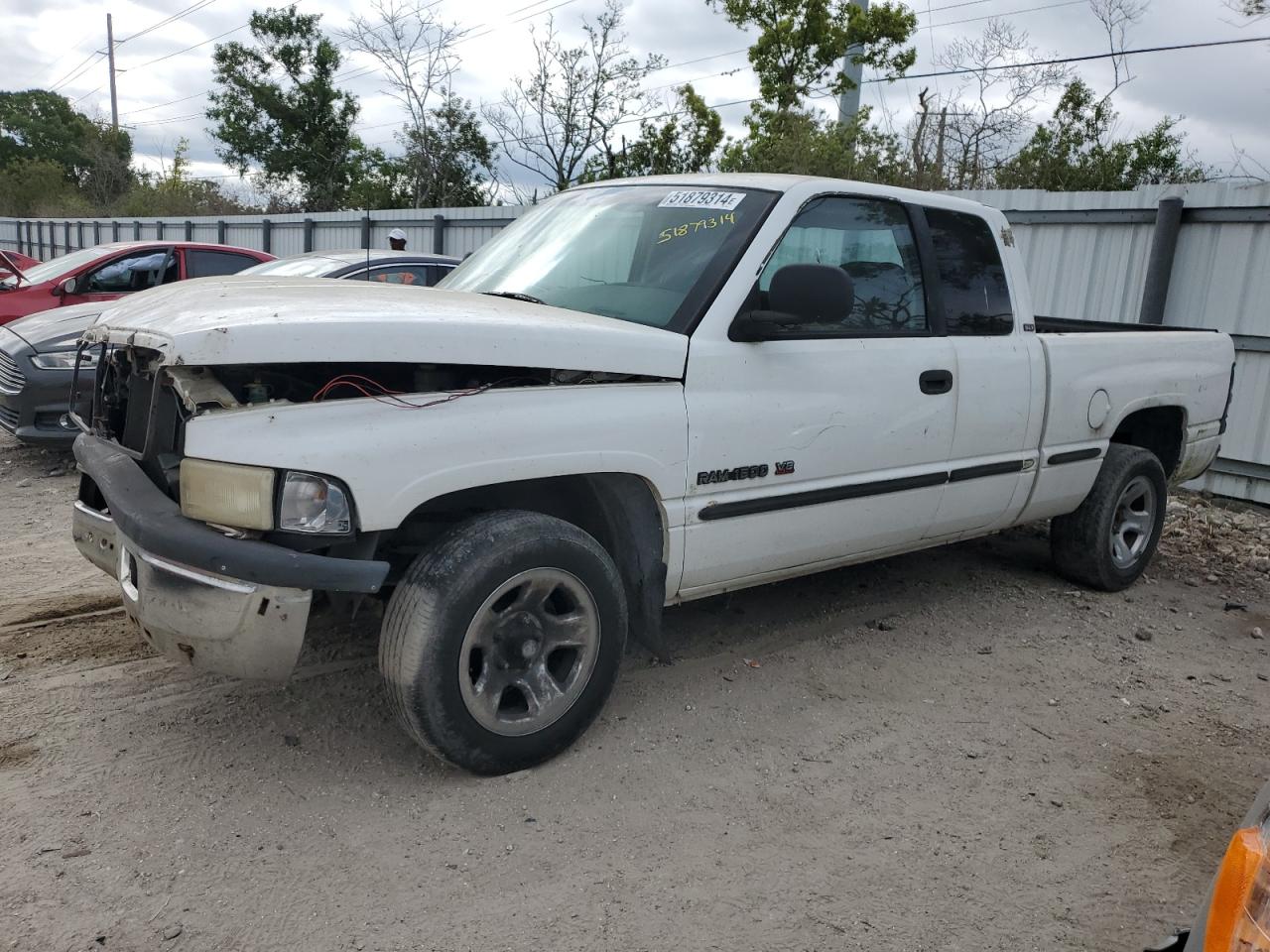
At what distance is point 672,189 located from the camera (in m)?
4.25

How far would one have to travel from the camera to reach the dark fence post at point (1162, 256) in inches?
330

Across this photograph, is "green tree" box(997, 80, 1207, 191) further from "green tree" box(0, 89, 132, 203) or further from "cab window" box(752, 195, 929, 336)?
"green tree" box(0, 89, 132, 203)

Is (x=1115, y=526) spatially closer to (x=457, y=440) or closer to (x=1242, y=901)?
(x=457, y=440)

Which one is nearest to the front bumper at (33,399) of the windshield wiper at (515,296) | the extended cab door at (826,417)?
the windshield wiper at (515,296)

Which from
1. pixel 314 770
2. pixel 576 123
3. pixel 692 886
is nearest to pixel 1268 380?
pixel 692 886

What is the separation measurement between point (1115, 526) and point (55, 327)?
694 cm

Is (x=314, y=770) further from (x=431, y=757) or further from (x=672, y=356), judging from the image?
(x=672, y=356)

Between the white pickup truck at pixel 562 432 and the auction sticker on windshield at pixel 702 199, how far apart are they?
0.02 metres

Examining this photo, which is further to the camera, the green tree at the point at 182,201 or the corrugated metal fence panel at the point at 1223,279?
the green tree at the point at 182,201

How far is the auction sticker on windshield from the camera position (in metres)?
3.99

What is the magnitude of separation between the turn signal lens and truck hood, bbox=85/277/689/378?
219 cm

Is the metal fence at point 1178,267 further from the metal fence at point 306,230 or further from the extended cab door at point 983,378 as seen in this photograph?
the metal fence at point 306,230

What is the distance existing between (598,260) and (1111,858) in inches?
106

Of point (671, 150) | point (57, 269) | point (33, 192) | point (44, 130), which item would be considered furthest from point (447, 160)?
point (44, 130)
